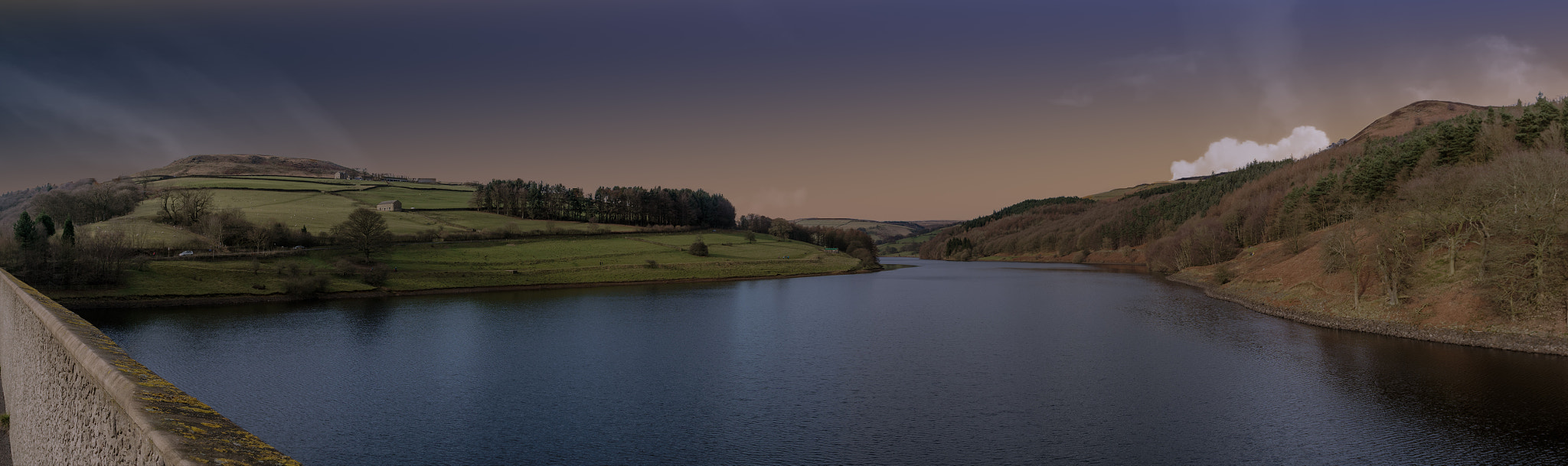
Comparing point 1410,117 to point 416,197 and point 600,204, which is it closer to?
point 600,204

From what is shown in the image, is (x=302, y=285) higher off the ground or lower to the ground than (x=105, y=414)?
lower

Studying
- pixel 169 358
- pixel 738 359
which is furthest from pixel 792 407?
pixel 169 358

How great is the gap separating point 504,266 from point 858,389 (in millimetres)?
63172

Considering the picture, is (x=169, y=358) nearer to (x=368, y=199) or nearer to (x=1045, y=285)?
(x=1045, y=285)

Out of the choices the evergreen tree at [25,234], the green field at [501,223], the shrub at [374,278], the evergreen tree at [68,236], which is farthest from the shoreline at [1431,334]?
the evergreen tree at [25,234]

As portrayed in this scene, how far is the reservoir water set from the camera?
61.3ft

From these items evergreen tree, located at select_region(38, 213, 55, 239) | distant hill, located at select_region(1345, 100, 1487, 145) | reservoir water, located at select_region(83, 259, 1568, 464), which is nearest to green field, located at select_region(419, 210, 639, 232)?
evergreen tree, located at select_region(38, 213, 55, 239)

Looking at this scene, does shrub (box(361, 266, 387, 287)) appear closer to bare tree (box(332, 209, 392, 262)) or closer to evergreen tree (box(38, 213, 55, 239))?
bare tree (box(332, 209, 392, 262))

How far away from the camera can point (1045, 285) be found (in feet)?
263

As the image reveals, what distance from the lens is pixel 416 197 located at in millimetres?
122562

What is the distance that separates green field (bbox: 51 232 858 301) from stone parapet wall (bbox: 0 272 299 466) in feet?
190

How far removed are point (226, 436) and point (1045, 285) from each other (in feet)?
272

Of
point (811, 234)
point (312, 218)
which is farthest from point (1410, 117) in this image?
point (312, 218)

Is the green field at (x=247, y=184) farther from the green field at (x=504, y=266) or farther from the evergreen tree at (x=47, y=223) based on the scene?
the green field at (x=504, y=266)
